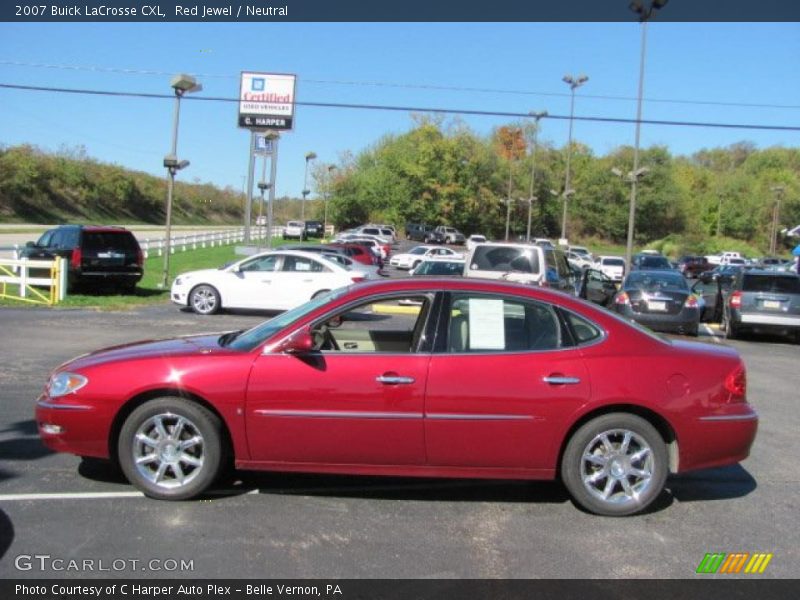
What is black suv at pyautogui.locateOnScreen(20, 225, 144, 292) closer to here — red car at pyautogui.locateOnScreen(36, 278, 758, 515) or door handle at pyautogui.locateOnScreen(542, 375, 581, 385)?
red car at pyautogui.locateOnScreen(36, 278, 758, 515)

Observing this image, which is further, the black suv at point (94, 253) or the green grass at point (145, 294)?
the black suv at point (94, 253)

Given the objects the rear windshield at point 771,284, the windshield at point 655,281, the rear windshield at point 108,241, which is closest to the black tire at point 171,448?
the windshield at point 655,281

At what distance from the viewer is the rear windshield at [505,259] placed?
14102 mm

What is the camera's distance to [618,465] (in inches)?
192

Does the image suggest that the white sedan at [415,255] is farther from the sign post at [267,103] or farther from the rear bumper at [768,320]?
the rear bumper at [768,320]

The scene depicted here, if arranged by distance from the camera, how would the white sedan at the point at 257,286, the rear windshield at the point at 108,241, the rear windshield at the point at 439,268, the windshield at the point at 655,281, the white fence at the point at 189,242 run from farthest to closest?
1. the white fence at the point at 189,242
2. the rear windshield at the point at 439,268
3. the rear windshield at the point at 108,241
4. the white sedan at the point at 257,286
5. the windshield at the point at 655,281

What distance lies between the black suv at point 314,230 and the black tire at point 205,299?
4562 centimetres

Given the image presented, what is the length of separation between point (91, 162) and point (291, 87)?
56659mm

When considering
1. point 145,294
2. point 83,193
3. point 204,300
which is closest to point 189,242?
point 145,294

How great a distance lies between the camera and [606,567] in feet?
13.5

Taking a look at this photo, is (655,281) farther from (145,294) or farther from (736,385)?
(145,294)

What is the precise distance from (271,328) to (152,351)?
82cm

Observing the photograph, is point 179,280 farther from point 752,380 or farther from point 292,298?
point 752,380

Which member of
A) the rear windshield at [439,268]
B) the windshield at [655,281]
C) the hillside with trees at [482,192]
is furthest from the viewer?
the hillside with trees at [482,192]
